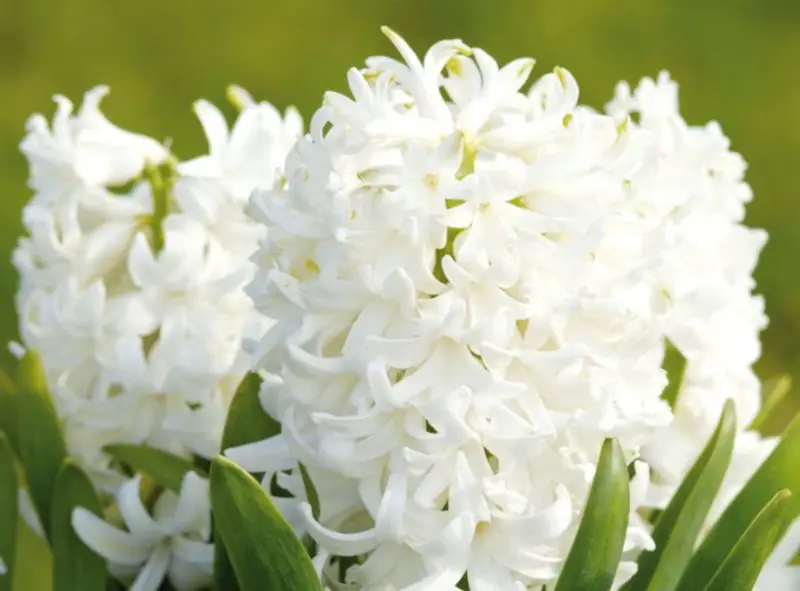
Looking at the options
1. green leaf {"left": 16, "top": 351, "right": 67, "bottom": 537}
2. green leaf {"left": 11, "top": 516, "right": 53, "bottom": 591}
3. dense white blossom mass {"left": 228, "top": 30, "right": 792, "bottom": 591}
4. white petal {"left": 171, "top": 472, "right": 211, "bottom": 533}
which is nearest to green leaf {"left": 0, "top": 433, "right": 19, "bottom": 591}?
green leaf {"left": 16, "top": 351, "right": 67, "bottom": 537}

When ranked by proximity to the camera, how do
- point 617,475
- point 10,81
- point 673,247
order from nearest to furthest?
point 617,475 → point 673,247 → point 10,81

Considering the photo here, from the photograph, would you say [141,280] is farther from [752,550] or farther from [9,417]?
[752,550]

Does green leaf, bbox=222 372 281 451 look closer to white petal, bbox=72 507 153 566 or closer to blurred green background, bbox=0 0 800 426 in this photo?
white petal, bbox=72 507 153 566

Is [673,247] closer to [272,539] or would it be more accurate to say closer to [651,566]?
[651,566]

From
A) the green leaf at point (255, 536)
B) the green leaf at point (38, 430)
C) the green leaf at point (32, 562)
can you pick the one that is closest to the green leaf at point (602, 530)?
the green leaf at point (255, 536)

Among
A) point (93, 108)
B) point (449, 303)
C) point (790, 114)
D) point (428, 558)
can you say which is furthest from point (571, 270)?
point (790, 114)

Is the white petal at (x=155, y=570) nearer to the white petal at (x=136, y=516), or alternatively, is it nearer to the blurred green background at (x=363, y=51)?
the white petal at (x=136, y=516)
